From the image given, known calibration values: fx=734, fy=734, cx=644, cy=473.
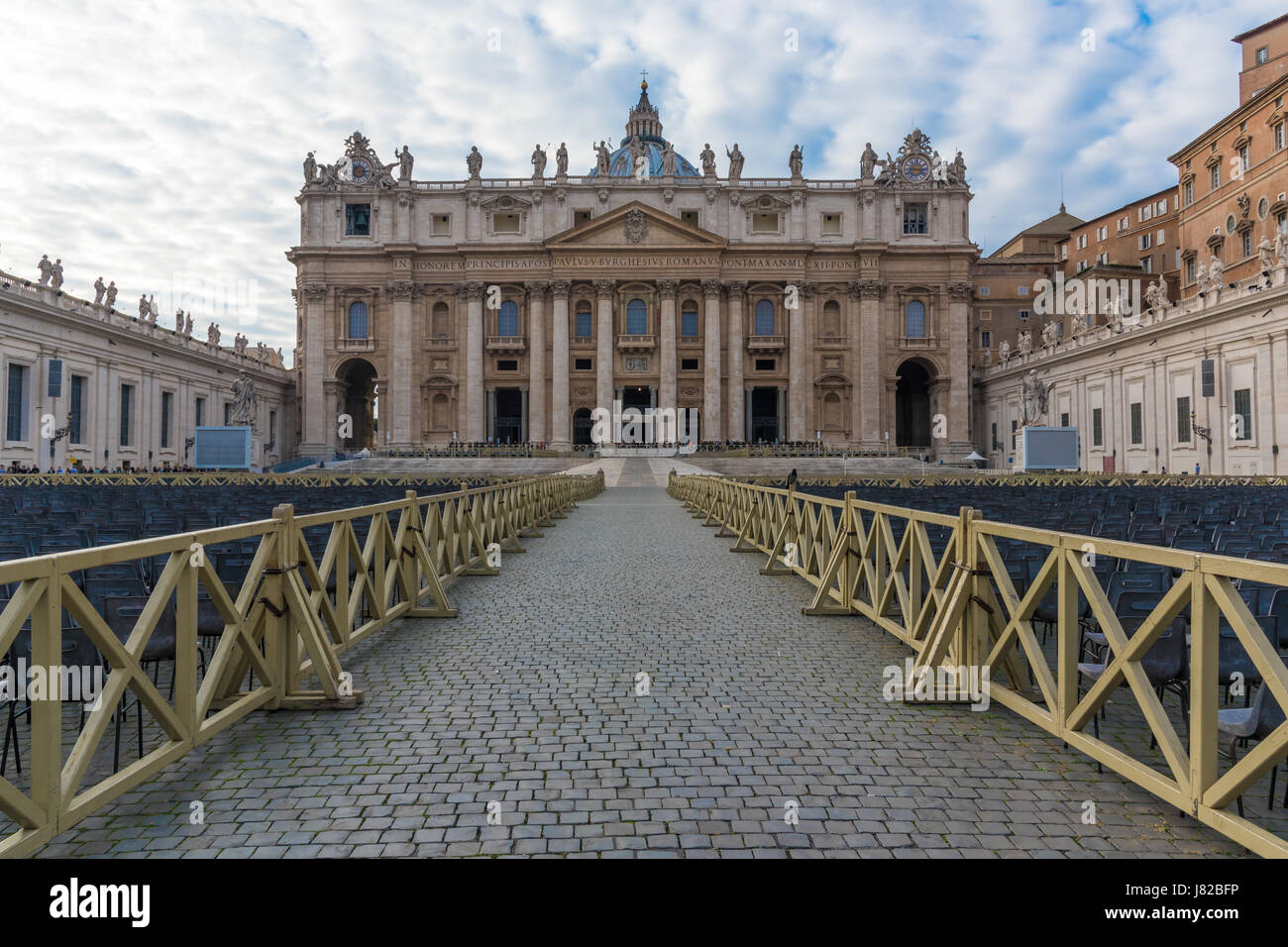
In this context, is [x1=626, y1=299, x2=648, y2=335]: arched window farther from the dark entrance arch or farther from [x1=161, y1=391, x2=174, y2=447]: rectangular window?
[x1=161, y1=391, x2=174, y2=447]: rectangular window

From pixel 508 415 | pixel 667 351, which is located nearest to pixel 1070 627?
pixel 667 351

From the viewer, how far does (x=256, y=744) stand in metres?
4.56

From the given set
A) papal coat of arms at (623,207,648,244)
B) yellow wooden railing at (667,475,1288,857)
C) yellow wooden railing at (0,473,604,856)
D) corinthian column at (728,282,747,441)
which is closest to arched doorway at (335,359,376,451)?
Answer: papal coat of arms at (623,207,648,244)

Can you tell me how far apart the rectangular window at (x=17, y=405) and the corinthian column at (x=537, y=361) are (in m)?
35.2

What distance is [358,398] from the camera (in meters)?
73.7

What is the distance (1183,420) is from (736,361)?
34.5m

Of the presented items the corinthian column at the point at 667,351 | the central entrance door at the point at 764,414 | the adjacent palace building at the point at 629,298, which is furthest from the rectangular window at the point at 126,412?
the central entrance door at the point at 764,414

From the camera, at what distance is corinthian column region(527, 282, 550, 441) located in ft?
215

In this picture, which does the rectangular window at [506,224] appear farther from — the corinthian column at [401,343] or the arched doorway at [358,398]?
the arched doorway at [358,398]

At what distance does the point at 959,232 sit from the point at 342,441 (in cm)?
6011

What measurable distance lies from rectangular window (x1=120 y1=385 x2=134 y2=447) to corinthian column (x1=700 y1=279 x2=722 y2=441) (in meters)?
42.0

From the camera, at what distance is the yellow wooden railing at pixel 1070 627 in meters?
A: 3.07
